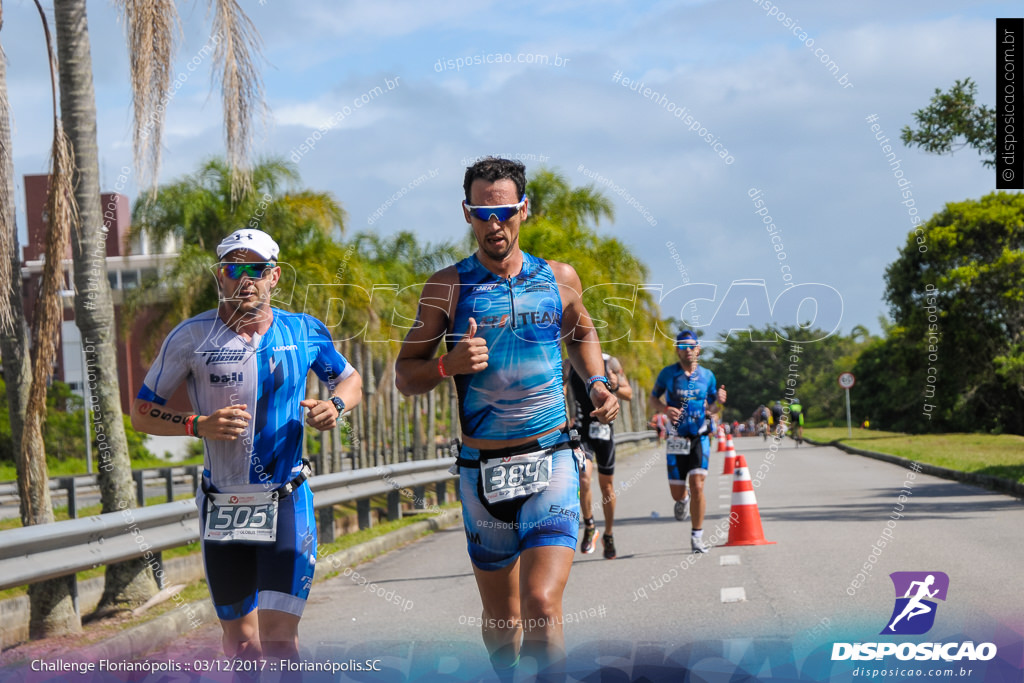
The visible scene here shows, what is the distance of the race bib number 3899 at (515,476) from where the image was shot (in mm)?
5168

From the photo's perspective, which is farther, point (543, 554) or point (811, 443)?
point (811, 443)

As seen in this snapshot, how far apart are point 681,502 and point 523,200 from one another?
908cm

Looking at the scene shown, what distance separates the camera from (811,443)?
169 feet

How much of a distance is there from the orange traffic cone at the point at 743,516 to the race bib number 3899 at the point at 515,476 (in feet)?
25.6

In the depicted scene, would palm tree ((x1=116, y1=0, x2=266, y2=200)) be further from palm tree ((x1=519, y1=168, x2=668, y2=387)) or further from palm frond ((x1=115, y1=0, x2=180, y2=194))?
palm tree ((x1=519, y1=168, x2=668, y2=387))

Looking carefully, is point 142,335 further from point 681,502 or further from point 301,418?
point 301,418

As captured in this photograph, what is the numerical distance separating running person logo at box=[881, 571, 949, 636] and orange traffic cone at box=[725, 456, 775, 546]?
2.93m

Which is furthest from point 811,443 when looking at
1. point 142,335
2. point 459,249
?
point 142,335

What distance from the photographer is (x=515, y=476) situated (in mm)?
5176

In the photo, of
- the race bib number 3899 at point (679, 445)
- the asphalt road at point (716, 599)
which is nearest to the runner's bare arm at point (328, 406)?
the asphalt road at point (716, 599)

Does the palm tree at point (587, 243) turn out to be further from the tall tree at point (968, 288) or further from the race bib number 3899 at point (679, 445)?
the race bib number 3899 at point (679, 445)

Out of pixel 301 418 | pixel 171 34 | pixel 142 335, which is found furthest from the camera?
pixel 142 335

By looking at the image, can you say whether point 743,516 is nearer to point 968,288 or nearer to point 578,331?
point 578,331

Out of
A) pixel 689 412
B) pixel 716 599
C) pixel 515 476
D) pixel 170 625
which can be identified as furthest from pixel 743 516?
pixel 515 476
